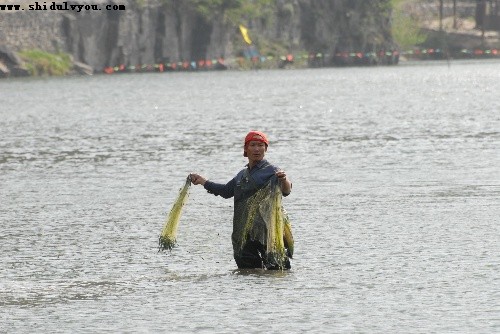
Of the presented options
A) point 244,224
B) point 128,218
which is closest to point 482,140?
point 128,218

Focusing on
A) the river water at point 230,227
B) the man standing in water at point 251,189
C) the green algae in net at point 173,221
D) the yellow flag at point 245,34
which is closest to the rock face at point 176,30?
the yellow flag at point 245,34

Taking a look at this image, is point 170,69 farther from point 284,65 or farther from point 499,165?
point 499,165

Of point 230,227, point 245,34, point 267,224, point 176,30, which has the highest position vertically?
point 267,224

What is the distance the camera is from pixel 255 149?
1892cm

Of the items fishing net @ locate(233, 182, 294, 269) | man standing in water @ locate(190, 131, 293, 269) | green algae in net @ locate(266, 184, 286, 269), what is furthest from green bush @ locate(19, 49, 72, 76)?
green algae in net @ locate(266, 184, 286, 269)

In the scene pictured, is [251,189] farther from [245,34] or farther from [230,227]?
[245,34]

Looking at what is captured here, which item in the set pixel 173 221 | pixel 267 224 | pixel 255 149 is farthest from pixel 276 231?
pixel 173 221

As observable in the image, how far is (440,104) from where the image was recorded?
240 feet

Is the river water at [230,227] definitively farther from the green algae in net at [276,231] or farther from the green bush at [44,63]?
the green bush at [44,63]

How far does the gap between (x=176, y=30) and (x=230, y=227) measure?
115 m

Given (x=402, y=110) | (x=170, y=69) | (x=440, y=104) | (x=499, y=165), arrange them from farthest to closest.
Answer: (x=170, y=69), (x=440, y=104), (x=402, y=110), (x=499, y=165)

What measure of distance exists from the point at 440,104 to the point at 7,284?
180 ft

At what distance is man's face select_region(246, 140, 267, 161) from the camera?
1889cm

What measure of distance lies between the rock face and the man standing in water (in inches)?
3971
